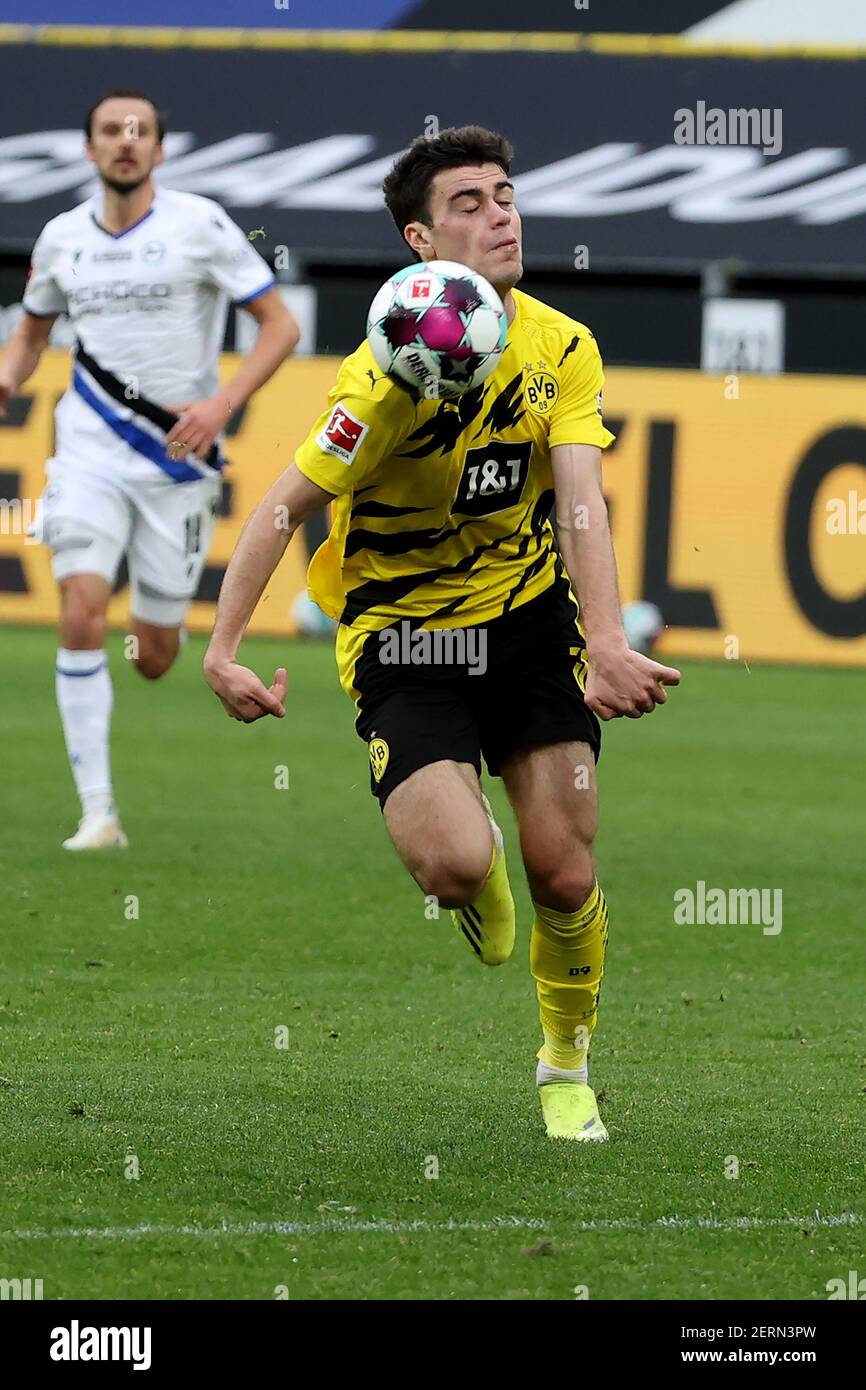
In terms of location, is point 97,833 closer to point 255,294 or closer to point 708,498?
point 255,294

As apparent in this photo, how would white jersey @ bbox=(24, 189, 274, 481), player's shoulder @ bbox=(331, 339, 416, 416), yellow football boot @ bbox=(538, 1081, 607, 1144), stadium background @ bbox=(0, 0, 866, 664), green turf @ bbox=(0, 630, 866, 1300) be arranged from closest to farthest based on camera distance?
green turf @ bbox=(0, 630, 866, 1300), player's shoulder @ bbox=(331, 339, 416, 416), yellow football boot @ bbox=(538, 1081, 607, 1144), white jersey @ bbox=(24, 189, 274, 481), stadium background @ bbox=(0, 0, 866, 664)

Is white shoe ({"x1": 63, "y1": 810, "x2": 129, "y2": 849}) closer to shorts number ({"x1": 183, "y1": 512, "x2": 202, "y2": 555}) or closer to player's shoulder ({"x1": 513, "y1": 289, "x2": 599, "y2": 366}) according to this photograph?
shorts number ({"x1": 183, "y1": 512, "x2": 202, "y2": 555})

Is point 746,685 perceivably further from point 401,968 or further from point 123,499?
point 401,968

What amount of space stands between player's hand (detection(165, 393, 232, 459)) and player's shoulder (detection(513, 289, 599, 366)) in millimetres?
3653

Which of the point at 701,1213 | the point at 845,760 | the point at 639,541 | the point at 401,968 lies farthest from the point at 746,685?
the point at 701,1213

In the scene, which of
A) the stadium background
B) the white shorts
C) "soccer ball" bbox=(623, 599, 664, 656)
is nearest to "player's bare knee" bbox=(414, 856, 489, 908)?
the white shorts

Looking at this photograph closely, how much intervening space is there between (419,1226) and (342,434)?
1.66 metres

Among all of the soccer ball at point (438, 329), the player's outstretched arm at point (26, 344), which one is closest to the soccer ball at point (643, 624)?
the player's outstretched arm at point (26, 344)

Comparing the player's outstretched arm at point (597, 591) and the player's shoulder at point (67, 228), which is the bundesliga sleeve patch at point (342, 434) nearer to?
the player's outstretched arm at point (597, 591)

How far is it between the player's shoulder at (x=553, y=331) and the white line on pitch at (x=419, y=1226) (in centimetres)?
196

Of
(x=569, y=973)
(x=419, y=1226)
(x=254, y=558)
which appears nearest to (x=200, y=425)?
(x=254, y=558)

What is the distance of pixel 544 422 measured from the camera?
5160mm

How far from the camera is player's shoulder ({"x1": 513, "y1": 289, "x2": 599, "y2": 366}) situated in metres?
5.23

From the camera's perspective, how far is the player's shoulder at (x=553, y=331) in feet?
17.2
